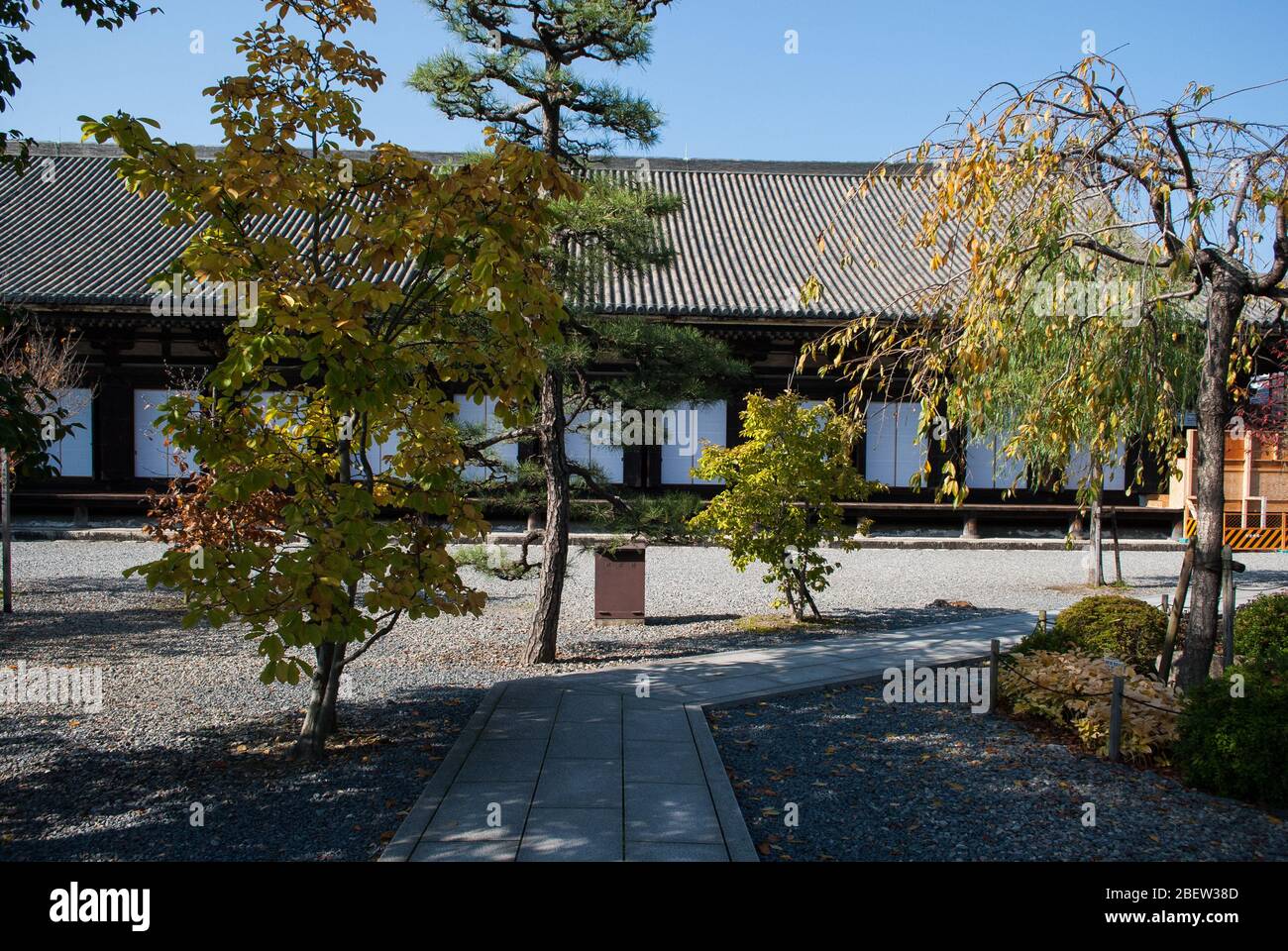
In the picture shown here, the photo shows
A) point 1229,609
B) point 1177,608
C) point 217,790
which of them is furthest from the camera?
point 1229,609

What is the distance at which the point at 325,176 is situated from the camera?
4590mm

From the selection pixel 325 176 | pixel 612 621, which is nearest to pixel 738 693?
pixel 612 621

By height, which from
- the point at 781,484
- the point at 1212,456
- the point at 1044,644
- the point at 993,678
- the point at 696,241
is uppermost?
the point at 696,241

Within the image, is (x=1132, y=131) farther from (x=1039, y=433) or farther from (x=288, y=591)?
(x=288, y=591)

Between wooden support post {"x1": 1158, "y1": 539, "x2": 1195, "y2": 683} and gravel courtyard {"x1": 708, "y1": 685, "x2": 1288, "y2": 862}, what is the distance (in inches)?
45.8

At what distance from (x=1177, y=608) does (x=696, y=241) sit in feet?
49.1

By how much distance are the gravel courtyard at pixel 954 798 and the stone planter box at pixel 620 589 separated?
3.73 meters

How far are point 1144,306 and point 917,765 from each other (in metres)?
3.21

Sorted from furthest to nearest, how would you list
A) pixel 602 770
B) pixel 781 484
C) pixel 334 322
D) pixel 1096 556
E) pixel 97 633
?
pixel 1096 556, pixel 781 484, pixel 97 633, pixel 602 770, pixel 334 322

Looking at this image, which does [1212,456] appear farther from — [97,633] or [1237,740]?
[97,633]

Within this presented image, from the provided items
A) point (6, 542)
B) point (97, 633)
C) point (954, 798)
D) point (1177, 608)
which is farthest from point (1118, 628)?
point (6, 542)

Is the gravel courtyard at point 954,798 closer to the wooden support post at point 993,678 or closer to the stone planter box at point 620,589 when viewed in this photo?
the wooden support post at point 993,678

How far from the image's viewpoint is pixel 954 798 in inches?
179

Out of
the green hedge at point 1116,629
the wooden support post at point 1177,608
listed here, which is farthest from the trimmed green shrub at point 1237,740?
the green hedge at point 1116,629
